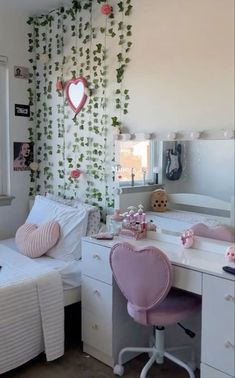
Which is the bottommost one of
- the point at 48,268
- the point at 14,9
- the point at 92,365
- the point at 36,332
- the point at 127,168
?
the point at 92,365

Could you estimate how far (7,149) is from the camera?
3467mm

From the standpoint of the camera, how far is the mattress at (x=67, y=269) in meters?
2.58

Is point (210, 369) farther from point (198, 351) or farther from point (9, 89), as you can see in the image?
point (9, 89)

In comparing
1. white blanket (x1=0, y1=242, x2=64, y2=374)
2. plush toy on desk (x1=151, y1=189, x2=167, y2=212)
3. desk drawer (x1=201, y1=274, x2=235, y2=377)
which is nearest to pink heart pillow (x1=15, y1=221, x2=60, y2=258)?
white blanket (x1=0, y1=242, x2=64, y2=374)

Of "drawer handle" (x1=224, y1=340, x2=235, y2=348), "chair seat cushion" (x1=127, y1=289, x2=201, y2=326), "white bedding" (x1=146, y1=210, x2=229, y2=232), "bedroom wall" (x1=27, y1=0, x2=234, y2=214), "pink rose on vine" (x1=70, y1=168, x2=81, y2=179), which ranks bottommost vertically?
"drawer handle" (x1=224, y1=340, x2=235, y2=348)

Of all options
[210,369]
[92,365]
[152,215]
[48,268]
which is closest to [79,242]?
[48,268]

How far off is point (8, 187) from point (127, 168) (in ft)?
4.40

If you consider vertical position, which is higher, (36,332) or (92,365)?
(36,332)

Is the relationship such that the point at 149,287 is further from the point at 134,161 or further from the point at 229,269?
the point at 134,161

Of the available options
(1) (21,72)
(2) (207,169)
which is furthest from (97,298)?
(1) (21,72)

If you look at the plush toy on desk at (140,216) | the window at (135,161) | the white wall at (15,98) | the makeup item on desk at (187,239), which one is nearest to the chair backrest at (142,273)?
the makeup item on desk at (187,239)

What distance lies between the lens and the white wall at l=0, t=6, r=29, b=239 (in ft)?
11.0

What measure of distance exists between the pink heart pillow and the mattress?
0.25ft

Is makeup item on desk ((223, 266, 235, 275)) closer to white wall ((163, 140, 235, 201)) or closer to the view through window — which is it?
white wall ((163, 140, 235, 201))
